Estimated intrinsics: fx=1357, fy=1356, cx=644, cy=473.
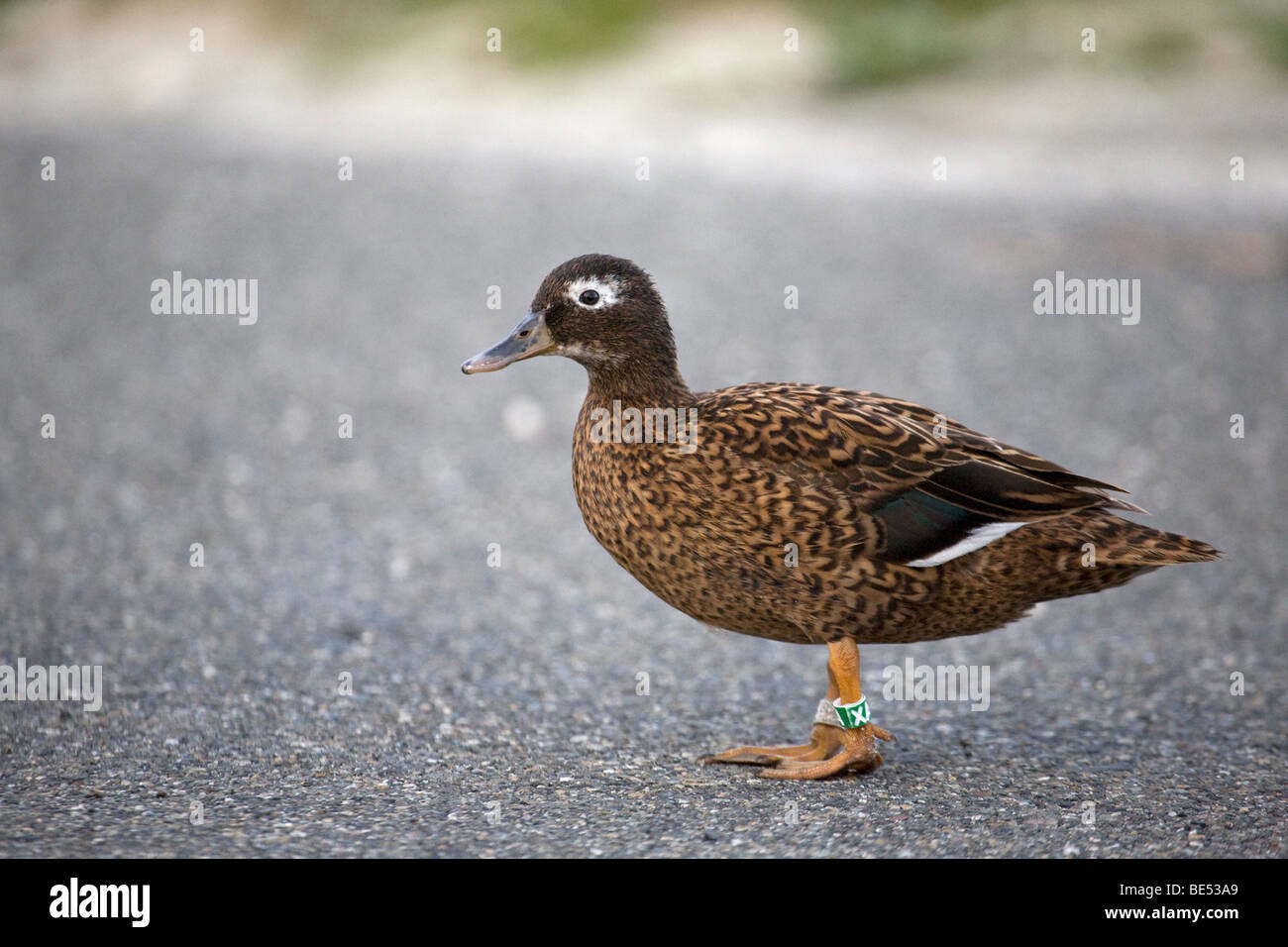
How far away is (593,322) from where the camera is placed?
5.06 meters

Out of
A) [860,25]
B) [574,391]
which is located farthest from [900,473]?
[860,25]

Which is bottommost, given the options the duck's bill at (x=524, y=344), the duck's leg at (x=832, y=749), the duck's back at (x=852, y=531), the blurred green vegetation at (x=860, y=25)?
the duck's leg at (x=832, y=749)

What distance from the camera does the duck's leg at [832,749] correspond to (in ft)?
16.0

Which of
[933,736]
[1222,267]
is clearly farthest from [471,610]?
[1222,267]

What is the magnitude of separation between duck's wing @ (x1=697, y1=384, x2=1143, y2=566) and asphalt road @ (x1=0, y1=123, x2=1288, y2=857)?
3.18 feet

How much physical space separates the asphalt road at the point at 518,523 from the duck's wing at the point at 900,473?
3.18 feet

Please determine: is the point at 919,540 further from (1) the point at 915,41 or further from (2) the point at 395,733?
(1) the point at 915,41

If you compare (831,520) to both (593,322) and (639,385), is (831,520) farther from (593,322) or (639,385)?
(593,322)

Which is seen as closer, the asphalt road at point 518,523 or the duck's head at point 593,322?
the asphalt road at point 518,523

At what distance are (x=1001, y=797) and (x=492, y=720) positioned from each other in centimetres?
Answer: 208

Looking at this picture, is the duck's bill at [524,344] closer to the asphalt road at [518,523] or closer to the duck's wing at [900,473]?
the duck's wing at [900,473]

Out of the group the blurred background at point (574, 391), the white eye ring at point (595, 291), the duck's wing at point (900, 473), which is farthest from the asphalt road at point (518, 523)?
the white eye ring at point (595, 291)

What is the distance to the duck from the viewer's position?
4.73 meters

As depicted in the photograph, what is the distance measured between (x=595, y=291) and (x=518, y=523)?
3.80 m
